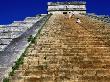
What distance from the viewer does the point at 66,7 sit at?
110 feet

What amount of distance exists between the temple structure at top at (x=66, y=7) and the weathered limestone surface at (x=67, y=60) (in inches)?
749

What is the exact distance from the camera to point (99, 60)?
1004cm

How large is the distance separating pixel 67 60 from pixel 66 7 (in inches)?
939

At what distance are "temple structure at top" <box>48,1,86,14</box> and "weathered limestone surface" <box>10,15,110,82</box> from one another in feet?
62.4

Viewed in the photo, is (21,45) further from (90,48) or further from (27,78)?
(27,78)

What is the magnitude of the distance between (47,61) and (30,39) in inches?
134

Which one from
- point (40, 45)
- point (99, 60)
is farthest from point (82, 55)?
point (40, 45)

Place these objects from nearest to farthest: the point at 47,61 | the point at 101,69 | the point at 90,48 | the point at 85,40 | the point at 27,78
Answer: the point at 27,78
the point at 101,69
the point at 47,61
the point at 90,48
the point at 85,40

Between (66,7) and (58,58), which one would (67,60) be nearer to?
(58,58)

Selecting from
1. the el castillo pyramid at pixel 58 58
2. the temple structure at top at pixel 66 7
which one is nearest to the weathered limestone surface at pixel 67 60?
the el castillo pyramid at pixel 58 58

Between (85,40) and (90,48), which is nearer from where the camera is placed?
(90,48)

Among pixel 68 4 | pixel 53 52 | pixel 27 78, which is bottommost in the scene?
pixel 27 78

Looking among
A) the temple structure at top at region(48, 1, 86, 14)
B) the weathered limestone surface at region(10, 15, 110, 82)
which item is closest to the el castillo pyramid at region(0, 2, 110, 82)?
the weathered limestone surface at region(10, 15, 110, 82)

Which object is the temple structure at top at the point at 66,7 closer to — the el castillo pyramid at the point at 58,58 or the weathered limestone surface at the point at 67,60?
the el castillo pyramid at the point at 58,58
